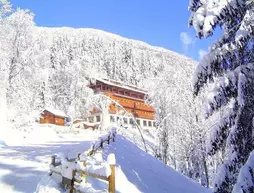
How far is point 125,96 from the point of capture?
6347 cm

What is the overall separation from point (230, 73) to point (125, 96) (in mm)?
55507

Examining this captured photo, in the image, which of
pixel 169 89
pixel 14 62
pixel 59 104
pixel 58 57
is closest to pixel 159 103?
pixel 169 89

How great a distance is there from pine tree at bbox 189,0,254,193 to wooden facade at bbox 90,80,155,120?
47.7m

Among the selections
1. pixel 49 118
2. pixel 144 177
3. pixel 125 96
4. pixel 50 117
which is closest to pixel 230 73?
pixel 144 177

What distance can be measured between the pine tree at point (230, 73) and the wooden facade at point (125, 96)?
4771 centimetres

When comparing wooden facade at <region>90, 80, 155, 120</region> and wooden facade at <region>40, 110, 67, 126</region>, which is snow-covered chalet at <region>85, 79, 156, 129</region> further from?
wooden facade at <region>40, 110, 67, 126</region>

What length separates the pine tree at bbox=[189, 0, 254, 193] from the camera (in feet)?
24.5

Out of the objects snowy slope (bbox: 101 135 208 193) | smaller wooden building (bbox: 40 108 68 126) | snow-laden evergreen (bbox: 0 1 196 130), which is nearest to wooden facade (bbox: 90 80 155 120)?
snow-laden evergreen (bbox: 0 1 196 130)

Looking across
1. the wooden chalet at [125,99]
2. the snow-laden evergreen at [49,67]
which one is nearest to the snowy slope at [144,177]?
the snow-laden evergreen at [49,67]

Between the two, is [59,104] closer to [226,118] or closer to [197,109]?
[197,109]

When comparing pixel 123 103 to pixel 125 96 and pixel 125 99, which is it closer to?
pixel 125 99

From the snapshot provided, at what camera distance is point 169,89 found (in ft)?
87.8

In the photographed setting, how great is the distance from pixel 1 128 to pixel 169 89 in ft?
47.4

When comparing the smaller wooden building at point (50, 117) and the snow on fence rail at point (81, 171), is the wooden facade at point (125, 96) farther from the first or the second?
the snow on fence rail at point (81, 171)
